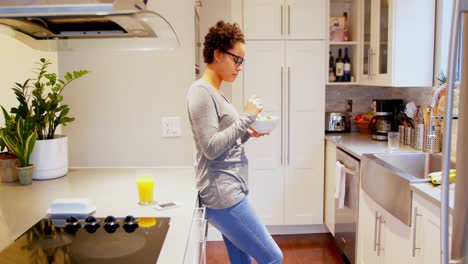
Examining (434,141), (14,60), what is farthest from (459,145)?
(434,141)

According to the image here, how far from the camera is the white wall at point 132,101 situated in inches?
92.0

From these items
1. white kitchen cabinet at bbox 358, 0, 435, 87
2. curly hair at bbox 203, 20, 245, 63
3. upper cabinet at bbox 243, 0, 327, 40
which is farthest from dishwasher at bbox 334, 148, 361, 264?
curly hair at bbox 203, 20, 245, 63

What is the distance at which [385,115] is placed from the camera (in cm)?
353

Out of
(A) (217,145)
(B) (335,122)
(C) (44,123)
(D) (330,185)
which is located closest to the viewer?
(A) (217,145)

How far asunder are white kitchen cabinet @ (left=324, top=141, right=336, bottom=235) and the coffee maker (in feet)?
1.20

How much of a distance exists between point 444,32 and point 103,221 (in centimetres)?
257

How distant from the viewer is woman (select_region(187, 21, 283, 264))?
179 centimetres

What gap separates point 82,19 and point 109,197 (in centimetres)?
70

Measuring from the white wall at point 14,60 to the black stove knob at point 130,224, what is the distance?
96 centimetres

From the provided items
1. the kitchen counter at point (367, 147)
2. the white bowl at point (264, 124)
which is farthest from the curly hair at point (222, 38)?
the kitchen counter at point (367, 147)

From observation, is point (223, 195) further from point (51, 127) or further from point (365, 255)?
point (365, 255)

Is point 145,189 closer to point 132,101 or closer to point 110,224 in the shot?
point 110,224

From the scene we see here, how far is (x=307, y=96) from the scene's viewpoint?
3.68 m

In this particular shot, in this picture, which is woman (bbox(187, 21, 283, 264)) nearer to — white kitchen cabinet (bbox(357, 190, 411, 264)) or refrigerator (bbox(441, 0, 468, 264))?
white kitchen cabinet (bbox(357, 190, 411, 264))
